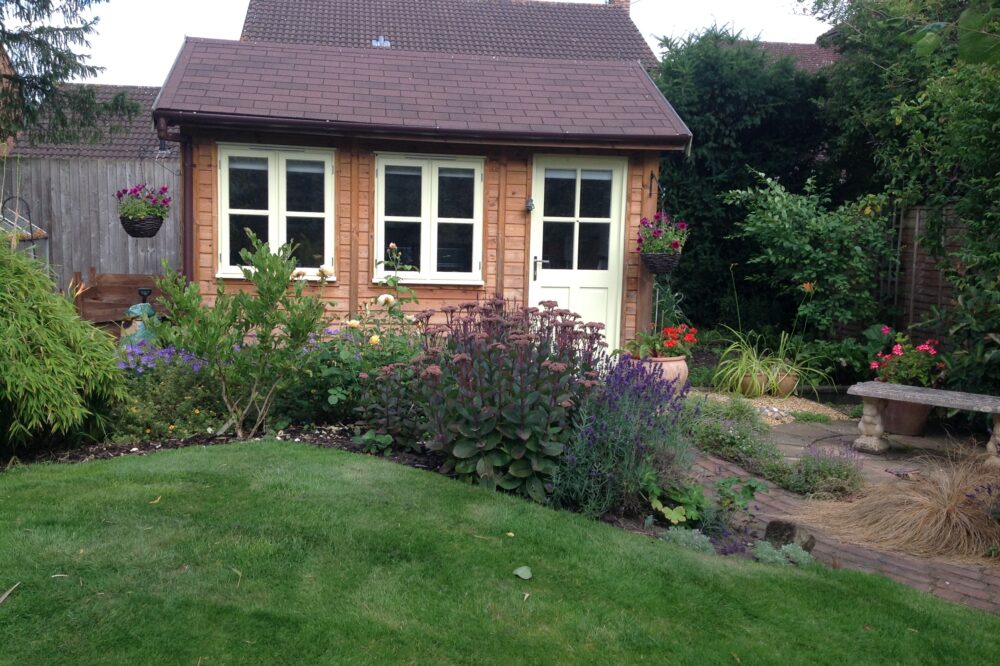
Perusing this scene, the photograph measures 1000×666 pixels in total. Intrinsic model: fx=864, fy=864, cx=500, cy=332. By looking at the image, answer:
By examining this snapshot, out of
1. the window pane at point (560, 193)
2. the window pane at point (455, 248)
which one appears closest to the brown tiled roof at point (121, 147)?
the window pane at point (455, 248)

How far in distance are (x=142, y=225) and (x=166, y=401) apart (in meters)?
3.80

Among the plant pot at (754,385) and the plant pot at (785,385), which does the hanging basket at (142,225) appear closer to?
the plant pot at (754,385)

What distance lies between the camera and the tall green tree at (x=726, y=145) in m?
12.1

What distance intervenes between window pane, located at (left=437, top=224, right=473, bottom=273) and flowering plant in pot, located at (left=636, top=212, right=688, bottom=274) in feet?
6.07

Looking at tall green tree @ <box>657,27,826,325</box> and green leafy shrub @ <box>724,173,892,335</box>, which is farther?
tall green tree @ <box>657,27,826,325</box>

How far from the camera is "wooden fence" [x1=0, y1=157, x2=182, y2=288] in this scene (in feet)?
49.0

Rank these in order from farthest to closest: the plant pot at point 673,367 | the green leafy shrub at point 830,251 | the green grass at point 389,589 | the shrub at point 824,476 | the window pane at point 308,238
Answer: the green leafy shrub at point 830,251 → the window pane at point 308,238 → the plant pot at point 673,367 → the shrub at point 824,476 → the green grass at point 389,589

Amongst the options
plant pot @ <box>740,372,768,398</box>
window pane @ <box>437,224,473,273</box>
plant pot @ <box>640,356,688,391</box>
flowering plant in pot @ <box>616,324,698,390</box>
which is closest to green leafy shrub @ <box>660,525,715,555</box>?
plant pot @ <box>640,356,688,391</box>

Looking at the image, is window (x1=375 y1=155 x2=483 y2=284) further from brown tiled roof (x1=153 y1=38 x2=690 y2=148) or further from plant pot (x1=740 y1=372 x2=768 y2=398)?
plant pot (x1=740 y1=372 x2=768 y2=398)

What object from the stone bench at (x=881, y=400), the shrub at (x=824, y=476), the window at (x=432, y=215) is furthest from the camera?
the window at (x=432, y=215)

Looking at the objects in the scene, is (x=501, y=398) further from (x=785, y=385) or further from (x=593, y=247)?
(x=785, y=385)

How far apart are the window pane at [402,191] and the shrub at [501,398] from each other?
14.5 ft

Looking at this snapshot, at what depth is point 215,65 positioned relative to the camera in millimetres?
9500

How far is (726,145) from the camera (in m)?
12.3
